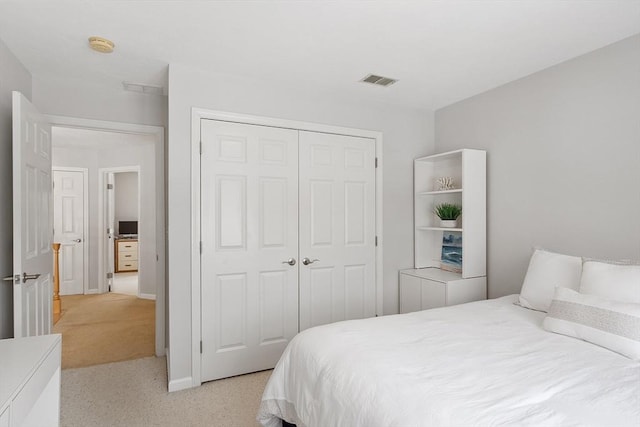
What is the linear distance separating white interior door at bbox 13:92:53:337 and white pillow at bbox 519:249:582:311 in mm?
3106

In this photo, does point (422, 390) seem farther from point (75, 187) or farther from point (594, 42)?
point (75, 187)

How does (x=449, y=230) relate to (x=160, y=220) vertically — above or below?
below

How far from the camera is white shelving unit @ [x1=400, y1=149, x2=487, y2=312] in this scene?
10.1ft

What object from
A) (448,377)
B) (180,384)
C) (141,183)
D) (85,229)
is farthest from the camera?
(85,229)

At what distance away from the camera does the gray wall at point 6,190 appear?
86.1 inches

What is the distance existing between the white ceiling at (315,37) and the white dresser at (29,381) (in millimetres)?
1728

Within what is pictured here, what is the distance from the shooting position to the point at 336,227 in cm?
326

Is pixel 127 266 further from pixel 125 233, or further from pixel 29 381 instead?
pixel 29 381

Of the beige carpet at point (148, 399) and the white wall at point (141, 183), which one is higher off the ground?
the white wall at point (141, 183)

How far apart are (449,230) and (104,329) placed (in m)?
3.95

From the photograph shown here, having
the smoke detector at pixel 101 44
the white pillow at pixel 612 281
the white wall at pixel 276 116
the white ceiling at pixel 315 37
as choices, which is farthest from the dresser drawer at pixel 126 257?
the white pillow at pixel 612 281

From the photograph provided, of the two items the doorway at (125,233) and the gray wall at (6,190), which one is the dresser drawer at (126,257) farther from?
the gray wall at (6,190)

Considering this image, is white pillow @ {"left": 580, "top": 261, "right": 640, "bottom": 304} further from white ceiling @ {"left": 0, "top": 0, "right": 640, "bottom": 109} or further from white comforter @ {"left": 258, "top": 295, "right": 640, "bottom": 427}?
white ceiling @ {"left": 0, "top": 0, "right": 640, "bottom": 109}

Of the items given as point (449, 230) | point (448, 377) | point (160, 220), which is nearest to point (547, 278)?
point (449, 230)
